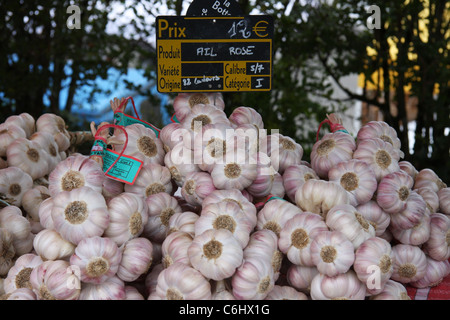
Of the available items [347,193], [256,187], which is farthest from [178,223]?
[347,193]

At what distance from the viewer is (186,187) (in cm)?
136

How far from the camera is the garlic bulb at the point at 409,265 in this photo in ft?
4.45

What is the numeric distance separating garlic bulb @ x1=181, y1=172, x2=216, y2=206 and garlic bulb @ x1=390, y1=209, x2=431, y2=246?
0.60 metres

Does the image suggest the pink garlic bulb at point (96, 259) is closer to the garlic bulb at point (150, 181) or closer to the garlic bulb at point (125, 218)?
the garlic bulb at point (125, 218)

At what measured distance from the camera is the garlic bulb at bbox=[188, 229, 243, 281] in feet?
3.58

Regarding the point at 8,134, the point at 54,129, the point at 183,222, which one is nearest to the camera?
the point at 183,222

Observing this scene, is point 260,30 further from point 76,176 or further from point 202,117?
point 76,176

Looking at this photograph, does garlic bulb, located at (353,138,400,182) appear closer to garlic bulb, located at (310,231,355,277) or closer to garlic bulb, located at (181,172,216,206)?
garlic bulb, located at (310,231,355,277)

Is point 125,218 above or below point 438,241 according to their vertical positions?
above

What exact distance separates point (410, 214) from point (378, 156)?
0.20m

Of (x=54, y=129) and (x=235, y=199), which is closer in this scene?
(x=235, y=199)

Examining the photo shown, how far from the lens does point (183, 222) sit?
4.24 ft

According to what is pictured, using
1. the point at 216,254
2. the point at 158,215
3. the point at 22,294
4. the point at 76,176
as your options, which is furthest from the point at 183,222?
the point at 22,294

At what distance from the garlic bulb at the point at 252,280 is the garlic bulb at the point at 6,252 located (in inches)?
28.4
